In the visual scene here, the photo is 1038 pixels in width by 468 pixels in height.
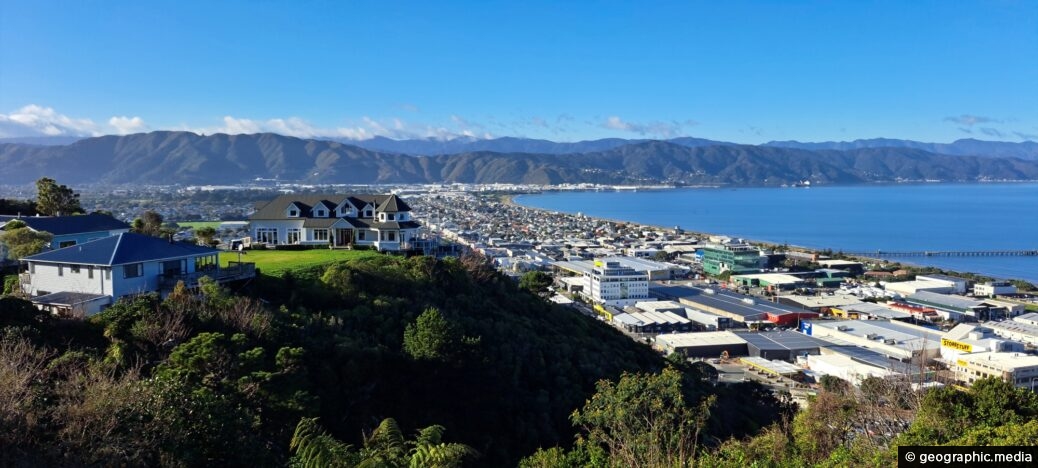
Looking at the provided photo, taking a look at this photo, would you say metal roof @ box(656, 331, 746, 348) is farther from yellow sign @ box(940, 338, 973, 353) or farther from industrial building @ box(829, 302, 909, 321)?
industrial building @ box(829, 302, 909, 321)

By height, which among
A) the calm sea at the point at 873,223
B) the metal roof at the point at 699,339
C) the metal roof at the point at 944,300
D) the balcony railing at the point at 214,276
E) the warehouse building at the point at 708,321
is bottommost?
the warehouse building at the point at 708,321

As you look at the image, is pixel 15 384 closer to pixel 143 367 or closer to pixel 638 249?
pixel 143 367

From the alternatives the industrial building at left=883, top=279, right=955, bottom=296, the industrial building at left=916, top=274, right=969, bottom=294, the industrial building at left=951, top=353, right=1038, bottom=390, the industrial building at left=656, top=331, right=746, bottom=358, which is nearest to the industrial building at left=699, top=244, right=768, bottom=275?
the industrial building at left=883, top=279, right=955, bottom=296

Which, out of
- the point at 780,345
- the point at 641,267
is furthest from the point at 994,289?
the point at 780,345

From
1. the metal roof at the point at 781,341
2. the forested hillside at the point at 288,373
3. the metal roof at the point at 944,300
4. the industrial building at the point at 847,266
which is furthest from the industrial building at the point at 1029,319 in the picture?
the forested hillside at the point at 288,373

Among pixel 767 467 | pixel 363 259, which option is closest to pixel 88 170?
pixel 363 259

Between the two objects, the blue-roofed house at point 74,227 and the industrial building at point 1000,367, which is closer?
the blue-roofed house at point 74,227

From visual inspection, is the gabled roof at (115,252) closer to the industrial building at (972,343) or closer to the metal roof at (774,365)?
the metal roof at (774,365)
